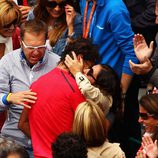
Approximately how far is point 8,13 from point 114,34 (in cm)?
101

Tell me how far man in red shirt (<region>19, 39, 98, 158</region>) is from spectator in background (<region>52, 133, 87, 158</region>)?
0.50m

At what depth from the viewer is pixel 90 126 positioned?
3.70 metres

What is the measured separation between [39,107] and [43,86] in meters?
0.16

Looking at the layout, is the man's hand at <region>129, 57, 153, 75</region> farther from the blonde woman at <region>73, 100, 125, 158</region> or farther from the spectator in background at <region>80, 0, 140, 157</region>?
the blonde woman at <region>73, 100, 125, 158</region>

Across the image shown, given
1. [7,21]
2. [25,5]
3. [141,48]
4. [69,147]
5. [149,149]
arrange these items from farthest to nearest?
1. [25,5]
2. [7,21]
3. [141,48]
4. [149,149]
5. [69,147]

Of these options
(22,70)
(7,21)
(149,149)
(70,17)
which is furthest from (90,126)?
(70,17)

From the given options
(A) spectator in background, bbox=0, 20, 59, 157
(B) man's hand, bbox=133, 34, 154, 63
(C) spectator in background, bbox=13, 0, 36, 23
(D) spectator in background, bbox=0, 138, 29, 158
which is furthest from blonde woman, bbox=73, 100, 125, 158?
(C) spectator in background, bbox=13, 0, 36, 23

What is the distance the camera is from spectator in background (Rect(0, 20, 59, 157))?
14.5 feet

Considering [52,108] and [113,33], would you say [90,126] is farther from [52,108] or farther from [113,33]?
[113,33]

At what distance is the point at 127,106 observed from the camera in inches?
213

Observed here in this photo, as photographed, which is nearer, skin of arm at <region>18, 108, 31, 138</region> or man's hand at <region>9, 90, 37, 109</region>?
man's hand at <region>9, 90, 37, 109</region>

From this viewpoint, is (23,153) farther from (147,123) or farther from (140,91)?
(140,91)

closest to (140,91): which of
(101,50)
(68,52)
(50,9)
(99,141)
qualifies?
(101,50)

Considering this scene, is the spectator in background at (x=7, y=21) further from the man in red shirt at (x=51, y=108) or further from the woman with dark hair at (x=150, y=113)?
the woman with dark hair at (x=150, y=113)
